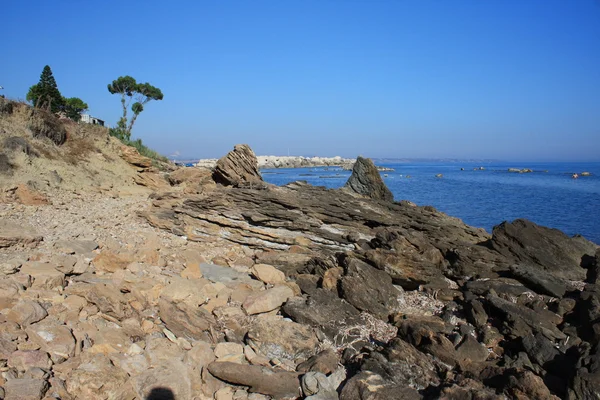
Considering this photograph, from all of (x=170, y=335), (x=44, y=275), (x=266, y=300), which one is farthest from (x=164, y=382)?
(x=44, y=275)

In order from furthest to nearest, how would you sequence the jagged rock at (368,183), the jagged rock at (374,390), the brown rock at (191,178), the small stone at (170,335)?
the brown rock at (191,178)
the jagged rock at (368,183)
the small stone at (170,335)
the jagged rock at (374,390)

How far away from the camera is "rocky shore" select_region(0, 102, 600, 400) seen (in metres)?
6.30

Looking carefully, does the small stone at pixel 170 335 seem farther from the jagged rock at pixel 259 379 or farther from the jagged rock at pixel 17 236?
the jagged rock at pixel 17 236

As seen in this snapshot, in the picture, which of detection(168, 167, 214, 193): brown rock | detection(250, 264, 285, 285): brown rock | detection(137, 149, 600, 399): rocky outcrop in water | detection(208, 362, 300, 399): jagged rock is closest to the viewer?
detection(208, 362, 300, 399): jagged rock

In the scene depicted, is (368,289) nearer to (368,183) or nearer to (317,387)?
(317,387)

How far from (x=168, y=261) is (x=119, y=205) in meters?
5.33

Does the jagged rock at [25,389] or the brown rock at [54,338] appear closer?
the jagged rock at [25,389]

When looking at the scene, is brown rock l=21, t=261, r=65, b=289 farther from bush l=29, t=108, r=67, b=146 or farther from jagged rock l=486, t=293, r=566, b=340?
bush l=29, t=108, r=67, b=146

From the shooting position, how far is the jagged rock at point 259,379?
6.48 metres

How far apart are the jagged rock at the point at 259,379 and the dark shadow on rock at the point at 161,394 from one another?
2.57 feet

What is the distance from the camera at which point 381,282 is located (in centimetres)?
961

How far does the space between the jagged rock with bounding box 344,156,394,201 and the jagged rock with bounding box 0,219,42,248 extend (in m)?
11.2

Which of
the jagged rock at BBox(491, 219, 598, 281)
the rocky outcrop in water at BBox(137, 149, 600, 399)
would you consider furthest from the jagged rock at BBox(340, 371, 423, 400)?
the jagged rock at BBox(491, 219, 598, 281)

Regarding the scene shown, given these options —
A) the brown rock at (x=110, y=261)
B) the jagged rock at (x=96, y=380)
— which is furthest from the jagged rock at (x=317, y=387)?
the brown rock at (x=110, y=261)
